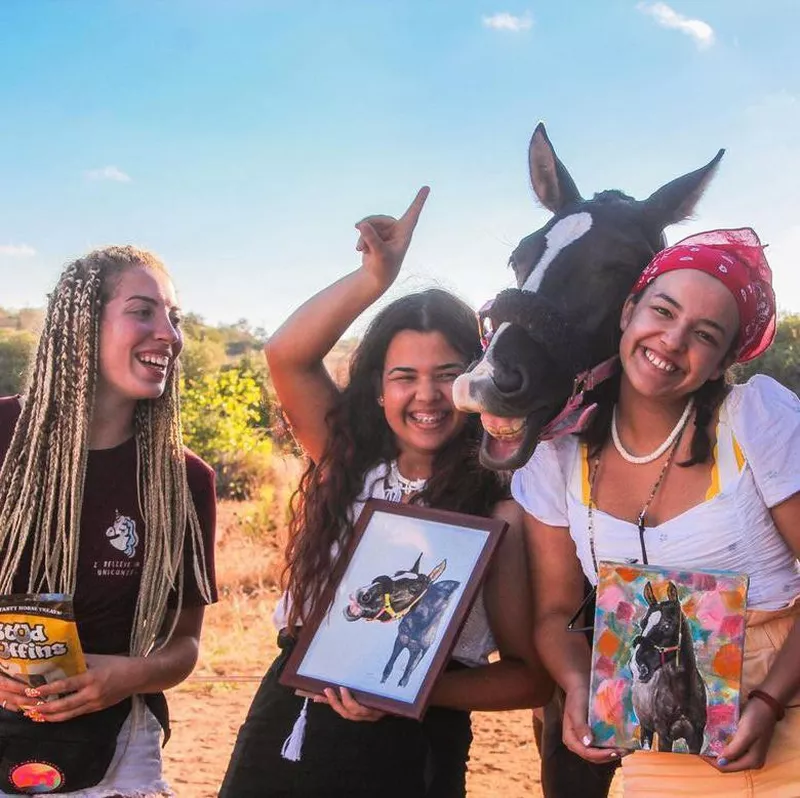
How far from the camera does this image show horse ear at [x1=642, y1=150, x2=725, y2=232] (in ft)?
8.07

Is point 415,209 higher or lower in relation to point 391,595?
higher

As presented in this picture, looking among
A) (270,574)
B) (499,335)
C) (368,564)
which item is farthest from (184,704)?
(499,335)

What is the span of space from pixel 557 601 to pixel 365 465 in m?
0.74

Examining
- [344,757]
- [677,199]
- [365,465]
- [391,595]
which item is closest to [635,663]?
[391,595]

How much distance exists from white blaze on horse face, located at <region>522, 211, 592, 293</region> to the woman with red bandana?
251 millimetres

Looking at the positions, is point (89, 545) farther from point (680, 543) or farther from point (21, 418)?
point (680, 543)

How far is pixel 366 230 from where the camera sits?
2615mm

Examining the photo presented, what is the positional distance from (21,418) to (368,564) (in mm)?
1223

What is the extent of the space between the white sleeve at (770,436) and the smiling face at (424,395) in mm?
847

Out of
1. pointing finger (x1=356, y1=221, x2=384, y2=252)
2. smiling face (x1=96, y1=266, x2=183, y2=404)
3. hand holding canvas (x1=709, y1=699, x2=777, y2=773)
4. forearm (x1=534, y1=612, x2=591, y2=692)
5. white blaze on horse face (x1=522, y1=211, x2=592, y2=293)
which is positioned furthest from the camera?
smiling face (x1=96, y1=266, x2=183, y2=404)

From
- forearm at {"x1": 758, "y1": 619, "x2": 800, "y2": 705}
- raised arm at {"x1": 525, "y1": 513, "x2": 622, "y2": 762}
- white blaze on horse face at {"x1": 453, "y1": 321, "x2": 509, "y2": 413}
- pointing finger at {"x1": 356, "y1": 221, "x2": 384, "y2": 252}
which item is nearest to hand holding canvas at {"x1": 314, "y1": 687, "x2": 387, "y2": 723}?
raised arm at {"x1": 525, "y1": 513, "x2": 622, "y2": 762}

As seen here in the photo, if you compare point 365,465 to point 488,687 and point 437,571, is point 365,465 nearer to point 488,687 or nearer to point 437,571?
point 437,571

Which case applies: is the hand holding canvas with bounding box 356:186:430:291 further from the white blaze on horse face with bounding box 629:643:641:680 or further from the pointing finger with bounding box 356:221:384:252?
the white blaze on horse face with bounding box 629:643:641:680

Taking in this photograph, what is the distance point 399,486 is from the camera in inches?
108
